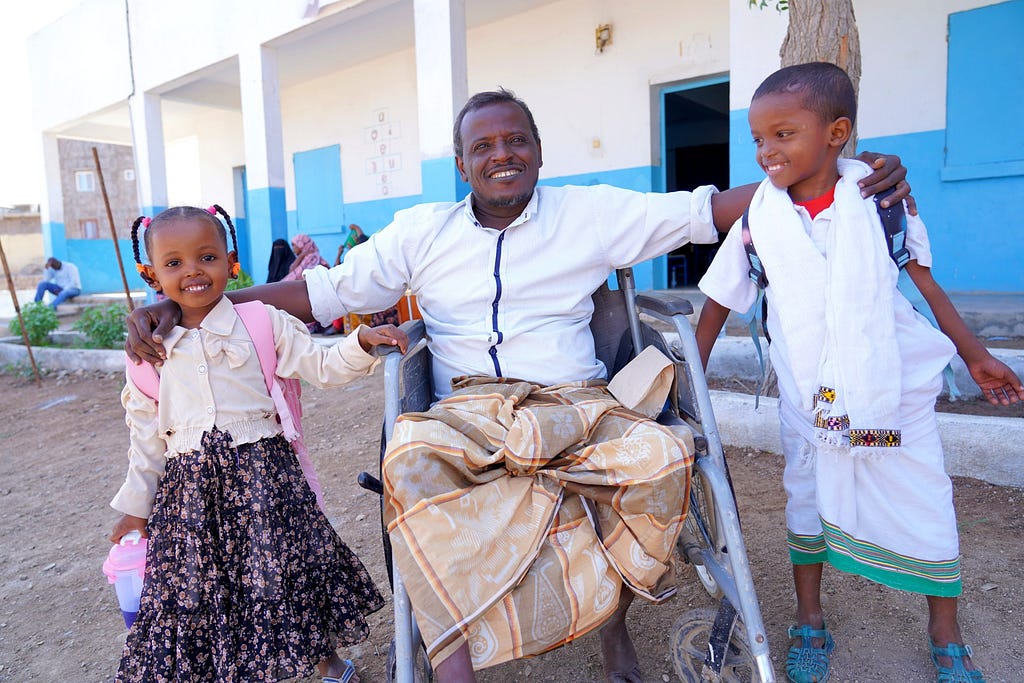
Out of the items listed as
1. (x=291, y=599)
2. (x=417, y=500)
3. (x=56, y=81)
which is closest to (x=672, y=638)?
(x=417, y=500)

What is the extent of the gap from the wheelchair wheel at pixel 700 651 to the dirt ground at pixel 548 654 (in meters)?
0.11

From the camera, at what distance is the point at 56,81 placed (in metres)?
11.8

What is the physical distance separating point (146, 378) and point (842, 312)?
1.70 meters

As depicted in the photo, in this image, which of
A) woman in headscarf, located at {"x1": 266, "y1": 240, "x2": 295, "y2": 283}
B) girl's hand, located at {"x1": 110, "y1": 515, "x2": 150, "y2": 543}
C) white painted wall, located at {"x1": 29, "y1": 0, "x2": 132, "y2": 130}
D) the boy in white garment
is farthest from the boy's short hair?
white painted wall, located at {"x1": 29, "y1": 0, "x2": 132, "y2": 130}

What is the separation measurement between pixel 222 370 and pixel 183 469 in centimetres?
26

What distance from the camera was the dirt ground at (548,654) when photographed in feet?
6.30

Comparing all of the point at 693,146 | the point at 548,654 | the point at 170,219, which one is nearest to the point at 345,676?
the point at 548,654

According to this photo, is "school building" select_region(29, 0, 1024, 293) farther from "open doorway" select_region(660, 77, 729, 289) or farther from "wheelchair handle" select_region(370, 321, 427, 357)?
"wheelchair handle" select_region(370, 321, 427, 357)

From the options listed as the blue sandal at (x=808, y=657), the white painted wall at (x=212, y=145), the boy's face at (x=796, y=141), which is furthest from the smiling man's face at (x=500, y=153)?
the white painted wall at (x=212, y=145)

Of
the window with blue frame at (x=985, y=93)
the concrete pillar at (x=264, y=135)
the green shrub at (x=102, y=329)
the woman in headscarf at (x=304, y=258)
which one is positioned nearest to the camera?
the window with blue frame at (x=985, y=93)

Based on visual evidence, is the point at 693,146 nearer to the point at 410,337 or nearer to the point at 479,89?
the point at 479,89

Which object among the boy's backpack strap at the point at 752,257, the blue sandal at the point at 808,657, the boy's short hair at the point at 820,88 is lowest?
the blue sandal at the point at 808,657

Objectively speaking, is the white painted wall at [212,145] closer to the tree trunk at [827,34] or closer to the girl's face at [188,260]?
the tree trunk at [827,34]

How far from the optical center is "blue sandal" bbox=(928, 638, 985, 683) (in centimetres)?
169
